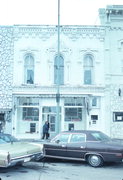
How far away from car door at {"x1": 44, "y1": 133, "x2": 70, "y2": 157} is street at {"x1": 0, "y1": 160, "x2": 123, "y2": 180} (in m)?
0.41

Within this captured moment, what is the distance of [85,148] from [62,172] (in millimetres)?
1608

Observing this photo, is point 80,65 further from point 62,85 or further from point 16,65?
point 16,65

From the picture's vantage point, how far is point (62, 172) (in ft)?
29.8

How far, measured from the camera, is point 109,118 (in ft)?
63.9

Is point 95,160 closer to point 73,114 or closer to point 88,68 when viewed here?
point 73,114

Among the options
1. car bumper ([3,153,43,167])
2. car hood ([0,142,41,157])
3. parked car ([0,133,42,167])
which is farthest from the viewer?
car hood ([0,142,41,157])

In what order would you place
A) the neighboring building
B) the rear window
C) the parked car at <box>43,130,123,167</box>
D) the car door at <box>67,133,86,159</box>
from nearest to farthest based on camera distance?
the parked car at <box>43,130,123,167</box>, the car door at <box>67,133,86,159</box>, the rear window, the neighboring building

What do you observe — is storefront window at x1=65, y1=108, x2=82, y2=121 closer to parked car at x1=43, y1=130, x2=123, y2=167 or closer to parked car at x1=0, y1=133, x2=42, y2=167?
parked car at x1=43, y1=130, x2=123, y2=167

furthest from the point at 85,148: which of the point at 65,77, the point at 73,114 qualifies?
the point at 65,77

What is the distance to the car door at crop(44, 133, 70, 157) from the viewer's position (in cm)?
1074

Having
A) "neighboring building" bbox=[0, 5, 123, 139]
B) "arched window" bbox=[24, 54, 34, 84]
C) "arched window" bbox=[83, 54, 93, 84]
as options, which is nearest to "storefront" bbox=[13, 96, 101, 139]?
"neighboring building" bbox=[0, 5, 123, 139]

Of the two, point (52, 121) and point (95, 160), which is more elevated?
point (52, 121)

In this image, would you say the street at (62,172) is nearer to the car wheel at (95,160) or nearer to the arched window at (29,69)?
the car wheel at (95,160)

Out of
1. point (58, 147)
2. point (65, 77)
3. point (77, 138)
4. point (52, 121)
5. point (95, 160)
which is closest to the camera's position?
point (95, 160)
